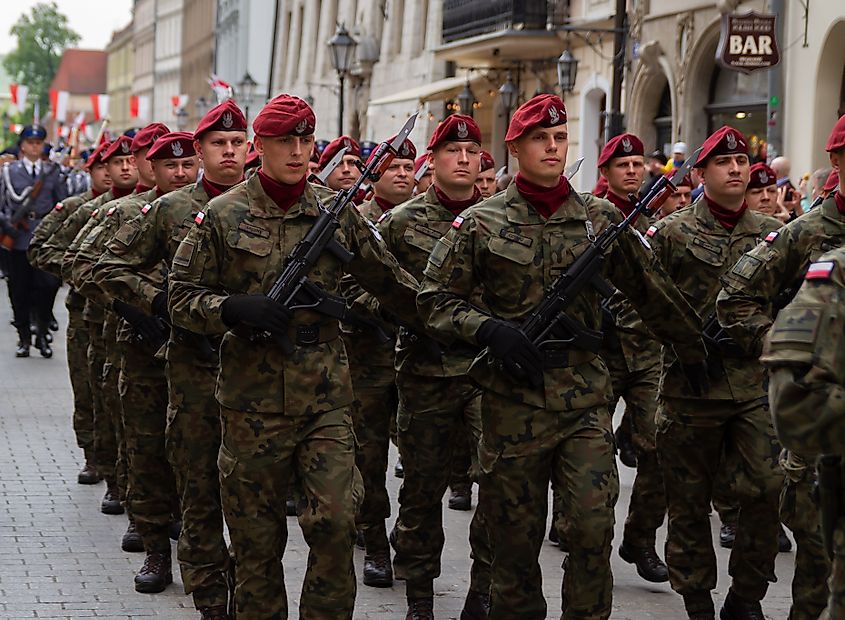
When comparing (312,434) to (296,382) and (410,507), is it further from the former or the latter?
(410,507)

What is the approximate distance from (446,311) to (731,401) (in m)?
1.53

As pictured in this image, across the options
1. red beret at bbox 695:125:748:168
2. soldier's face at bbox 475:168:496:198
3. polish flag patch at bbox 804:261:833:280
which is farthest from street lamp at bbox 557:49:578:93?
polish flag patch at bbox 804:261:833:280

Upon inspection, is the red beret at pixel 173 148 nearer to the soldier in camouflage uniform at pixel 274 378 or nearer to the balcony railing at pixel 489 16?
the soldier in camouflage uniform at pixel 274 378

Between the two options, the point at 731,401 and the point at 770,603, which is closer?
the point at 731,401

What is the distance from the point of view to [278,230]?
21.9 ft

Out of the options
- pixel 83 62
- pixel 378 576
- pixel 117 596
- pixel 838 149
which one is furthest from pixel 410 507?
pixel 83 62

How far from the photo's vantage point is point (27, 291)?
744 inches

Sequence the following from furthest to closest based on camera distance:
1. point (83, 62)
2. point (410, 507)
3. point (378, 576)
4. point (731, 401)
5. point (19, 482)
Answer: point (83, 62) < point (19, 482) < point (378, 576) < point (410, 507) < point (731, 401)

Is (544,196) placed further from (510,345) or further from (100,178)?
(100,178)

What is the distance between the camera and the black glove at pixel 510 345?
20.5 ft

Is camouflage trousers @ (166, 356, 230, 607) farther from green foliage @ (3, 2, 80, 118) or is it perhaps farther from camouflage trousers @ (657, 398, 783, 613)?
green foliage @ (3, 2, 80, 118)

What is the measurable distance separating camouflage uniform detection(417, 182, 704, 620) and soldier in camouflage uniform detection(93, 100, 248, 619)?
1344 mm

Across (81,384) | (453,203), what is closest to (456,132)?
(453,203)

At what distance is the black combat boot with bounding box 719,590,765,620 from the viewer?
7.45m
